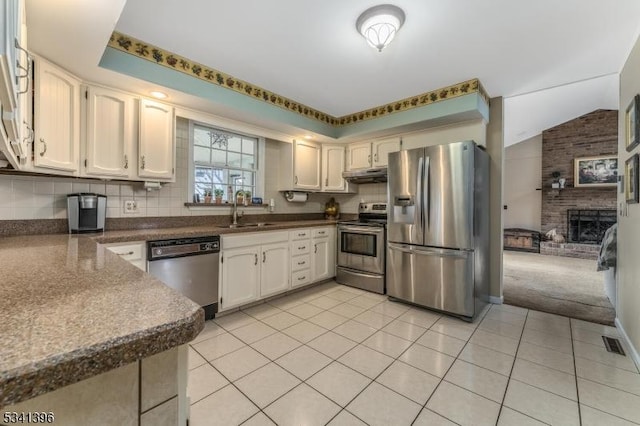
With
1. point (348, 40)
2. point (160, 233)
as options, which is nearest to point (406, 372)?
point (160, 233)

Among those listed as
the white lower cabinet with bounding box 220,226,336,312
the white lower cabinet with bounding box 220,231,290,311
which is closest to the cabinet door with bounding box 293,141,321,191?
the white lower cabinet with bounding box 220,226,336,312

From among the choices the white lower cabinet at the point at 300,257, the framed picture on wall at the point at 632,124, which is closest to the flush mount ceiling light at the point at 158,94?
the white lower cabinet at the point at 300,257

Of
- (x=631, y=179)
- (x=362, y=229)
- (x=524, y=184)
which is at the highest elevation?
(x=524, y=184)

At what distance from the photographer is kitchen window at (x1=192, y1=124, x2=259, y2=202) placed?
322 cm

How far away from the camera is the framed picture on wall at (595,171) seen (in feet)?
20.7

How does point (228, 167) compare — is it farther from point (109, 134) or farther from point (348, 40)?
point (348, 40)

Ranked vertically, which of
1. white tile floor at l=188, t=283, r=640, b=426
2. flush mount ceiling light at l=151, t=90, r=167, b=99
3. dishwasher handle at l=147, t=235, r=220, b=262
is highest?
flush mount ceiling light at l=151, t=90, r=167, b=99

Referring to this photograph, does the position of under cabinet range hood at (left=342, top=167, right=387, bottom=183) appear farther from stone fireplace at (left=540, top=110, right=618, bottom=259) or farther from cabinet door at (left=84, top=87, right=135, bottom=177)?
stone fireplace at (left=540, top=110, right=618, bottom=259)

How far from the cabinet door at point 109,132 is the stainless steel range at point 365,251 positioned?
2.61 m

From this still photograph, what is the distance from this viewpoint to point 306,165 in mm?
4031

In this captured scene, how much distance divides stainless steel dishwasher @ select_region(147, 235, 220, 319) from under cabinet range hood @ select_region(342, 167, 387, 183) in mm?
2197

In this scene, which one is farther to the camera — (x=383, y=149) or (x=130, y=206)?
(x=383, y=149)

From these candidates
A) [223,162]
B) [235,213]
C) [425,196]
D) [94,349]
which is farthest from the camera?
[223,162]

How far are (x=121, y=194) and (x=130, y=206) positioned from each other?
0.13 meters
